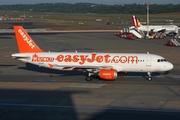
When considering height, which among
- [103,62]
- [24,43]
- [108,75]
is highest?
[24,43]

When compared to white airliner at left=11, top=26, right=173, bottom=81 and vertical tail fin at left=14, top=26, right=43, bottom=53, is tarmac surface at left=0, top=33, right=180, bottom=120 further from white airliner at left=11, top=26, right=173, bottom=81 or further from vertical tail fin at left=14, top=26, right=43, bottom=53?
vertical tail fin at left=14, top=26, right=43, bottom=53

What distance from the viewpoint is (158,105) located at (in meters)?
36.2

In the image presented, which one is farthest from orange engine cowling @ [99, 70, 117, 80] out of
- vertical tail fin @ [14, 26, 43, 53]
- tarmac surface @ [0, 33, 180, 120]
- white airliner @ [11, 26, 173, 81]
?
vertical tail fin @ [14, 26, 43, 53]

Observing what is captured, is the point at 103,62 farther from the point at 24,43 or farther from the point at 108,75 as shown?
the point at 24,43

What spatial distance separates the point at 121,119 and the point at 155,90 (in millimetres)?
12526

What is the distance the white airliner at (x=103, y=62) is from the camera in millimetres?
48125

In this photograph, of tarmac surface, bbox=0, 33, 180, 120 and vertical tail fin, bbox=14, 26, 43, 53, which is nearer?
tarmac surface, bbox=0, 33, 180, 120

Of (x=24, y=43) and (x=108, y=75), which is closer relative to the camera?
(x=108, y=75)

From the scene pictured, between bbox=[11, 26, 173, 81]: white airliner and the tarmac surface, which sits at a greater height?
bbox=[11, 26, 173, 81]: white airliner

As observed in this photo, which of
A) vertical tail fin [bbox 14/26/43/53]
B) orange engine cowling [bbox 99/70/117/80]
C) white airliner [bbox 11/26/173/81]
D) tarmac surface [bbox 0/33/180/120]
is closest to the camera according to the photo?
tarmac surface [bbox 0/33/180/120]

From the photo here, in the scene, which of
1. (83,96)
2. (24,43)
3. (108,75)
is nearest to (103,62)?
(108,75)

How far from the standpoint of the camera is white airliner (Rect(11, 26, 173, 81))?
48.1m

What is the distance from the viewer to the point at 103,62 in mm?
49125

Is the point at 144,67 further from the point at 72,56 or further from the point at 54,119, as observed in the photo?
the point at 54,119
